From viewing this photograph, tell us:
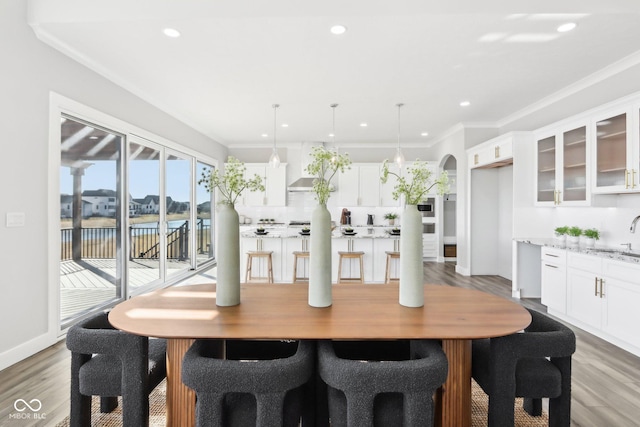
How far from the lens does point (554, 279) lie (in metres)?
3.79

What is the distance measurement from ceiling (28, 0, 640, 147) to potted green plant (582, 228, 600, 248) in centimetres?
156

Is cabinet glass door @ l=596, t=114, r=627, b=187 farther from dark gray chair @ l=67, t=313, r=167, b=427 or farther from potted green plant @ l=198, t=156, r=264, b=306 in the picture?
dark gray chair @ l=67, t=313, r=167, b=427

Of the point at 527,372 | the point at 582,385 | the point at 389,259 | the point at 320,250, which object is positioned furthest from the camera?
the point at 389,259

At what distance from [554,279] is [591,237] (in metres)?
0.61

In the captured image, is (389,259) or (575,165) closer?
(575,165)

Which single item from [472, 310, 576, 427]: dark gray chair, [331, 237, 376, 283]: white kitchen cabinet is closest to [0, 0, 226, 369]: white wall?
[472, 310, 576, 427]: dark gray chair

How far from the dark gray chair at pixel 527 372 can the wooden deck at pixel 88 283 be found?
399 cm

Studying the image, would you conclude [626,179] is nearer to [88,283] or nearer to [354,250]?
[354,250]

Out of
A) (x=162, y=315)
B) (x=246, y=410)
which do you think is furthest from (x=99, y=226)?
(x=246, y=410)

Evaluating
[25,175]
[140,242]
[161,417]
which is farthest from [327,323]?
[140,242]

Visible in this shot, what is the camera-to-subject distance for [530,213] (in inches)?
183

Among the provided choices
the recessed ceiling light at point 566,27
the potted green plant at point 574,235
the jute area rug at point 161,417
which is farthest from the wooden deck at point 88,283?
the potted green plant at point 574,235

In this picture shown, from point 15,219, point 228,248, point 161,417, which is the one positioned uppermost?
point 15,219

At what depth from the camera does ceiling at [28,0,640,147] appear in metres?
2.68
